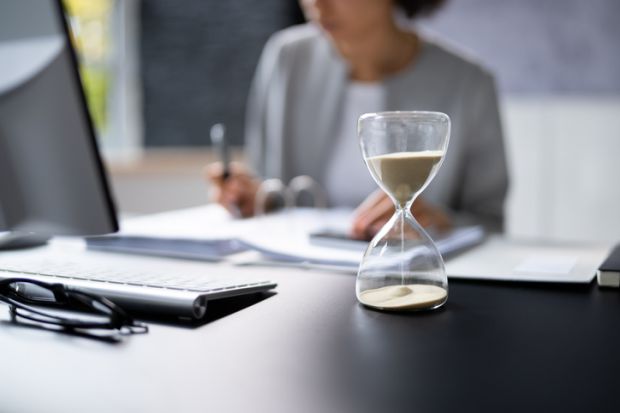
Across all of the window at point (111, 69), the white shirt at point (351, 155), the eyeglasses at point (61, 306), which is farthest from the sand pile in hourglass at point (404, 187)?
the window at point (111, 69)

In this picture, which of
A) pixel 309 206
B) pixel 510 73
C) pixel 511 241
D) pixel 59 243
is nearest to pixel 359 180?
pixel 309 206

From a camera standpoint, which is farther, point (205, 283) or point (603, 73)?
point (603, 73)

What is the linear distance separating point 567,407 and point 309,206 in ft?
5.31

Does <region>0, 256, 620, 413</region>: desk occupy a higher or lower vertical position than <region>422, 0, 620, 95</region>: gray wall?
lower

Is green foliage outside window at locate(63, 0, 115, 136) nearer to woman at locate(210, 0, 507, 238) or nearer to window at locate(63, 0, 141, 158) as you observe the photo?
window at locate(63, 0, 141, 158)

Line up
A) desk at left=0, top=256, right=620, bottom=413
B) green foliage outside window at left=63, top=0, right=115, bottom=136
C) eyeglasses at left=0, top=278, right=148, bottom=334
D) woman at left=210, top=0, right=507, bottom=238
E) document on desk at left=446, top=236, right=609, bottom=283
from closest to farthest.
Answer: desk at left=0, top=256, right=620, bottom=413 → eyeglasses at left=0, top=278, right=148, bottom=334 → document on desk at left=446, top=236, right=609, bottom=283 → woman at left=210, top=0, right=507, bottom=238 → green foliage outside window at left=63, top=0, right=115, bottom=136

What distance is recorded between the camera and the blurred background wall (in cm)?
271

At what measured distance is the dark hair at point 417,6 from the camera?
2059 mm

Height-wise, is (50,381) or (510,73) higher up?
(510,73)

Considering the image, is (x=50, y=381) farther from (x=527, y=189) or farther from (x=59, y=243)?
(x=527, y=189)

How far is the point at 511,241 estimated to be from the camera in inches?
48.1

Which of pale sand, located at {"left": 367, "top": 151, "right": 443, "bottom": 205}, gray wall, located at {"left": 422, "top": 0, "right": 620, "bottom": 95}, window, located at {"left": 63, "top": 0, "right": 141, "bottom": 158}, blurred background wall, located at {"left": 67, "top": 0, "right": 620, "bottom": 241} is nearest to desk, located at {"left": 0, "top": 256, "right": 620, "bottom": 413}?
pale sand, located at {"left": 367, "top": 151, "right": 443, "bottom": 205}

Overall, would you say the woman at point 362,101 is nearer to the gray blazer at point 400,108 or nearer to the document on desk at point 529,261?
the gray blazer at point 400,108

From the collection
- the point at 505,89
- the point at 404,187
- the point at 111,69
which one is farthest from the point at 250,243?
the point at 111,69
